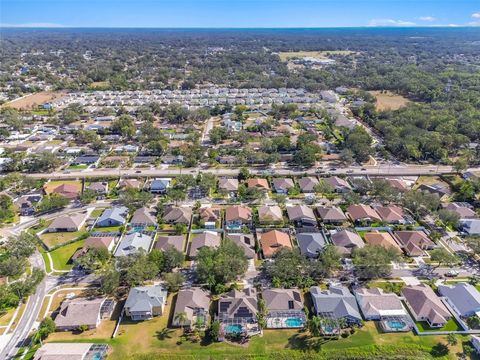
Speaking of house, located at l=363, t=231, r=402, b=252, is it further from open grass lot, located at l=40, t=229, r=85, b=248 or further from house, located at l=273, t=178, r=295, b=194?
open grass lot, located at l=40, t=229, r=85, b=248

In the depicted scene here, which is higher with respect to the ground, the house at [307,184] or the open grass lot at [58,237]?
the house at [307,184]

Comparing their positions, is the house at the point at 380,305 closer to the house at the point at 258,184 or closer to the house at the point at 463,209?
the house at the point at 463,209

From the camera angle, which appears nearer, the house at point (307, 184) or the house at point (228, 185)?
the house at point (228, 185)

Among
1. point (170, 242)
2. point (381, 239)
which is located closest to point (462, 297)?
point (381, 239)

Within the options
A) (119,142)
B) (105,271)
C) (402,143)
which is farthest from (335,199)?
(119,142)

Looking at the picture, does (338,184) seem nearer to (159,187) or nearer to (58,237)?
(159,187)

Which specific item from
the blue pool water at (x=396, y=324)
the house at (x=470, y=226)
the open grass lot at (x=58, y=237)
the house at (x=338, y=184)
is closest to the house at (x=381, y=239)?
the house at (x=470, y=226)

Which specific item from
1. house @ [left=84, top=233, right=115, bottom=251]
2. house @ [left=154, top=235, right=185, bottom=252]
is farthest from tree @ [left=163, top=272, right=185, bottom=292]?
house @ [left=84, top=233, right=115, bottom=251]
